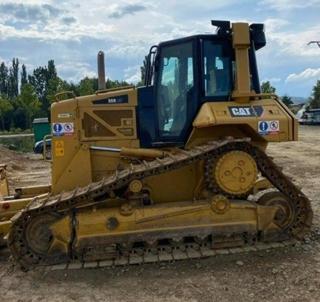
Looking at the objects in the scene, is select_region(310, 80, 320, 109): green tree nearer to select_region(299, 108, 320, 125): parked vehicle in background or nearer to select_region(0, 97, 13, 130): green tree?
select_region(299, 108, 320, 125): parked vehicle in background

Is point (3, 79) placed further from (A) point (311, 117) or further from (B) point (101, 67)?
(B) point (101, 67)

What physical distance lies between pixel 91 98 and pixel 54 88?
47.5 m

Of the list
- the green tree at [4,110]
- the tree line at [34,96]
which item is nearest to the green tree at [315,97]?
the tree line at [34,96]

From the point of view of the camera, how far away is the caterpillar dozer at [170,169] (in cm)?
612

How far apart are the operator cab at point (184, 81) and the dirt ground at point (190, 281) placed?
6.04 ft

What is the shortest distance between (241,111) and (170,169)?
1.27m

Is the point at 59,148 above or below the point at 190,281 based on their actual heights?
above

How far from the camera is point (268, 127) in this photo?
21.2 ft

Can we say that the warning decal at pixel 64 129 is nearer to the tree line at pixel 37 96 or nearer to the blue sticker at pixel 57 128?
the blue sticker at pixel 57 128

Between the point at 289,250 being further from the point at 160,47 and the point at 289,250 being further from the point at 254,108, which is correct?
the point at 160,47

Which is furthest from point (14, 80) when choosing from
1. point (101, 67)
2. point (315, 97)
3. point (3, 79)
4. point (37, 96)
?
point (101, 67)

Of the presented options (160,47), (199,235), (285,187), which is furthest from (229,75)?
(199,235)

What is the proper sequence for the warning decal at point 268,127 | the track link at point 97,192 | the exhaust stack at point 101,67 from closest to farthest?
the track link at point 97,192 → the warning decal at point 268,127 → the exhaust stack at point 101,67

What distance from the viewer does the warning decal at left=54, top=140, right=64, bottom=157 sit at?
22.3ft
